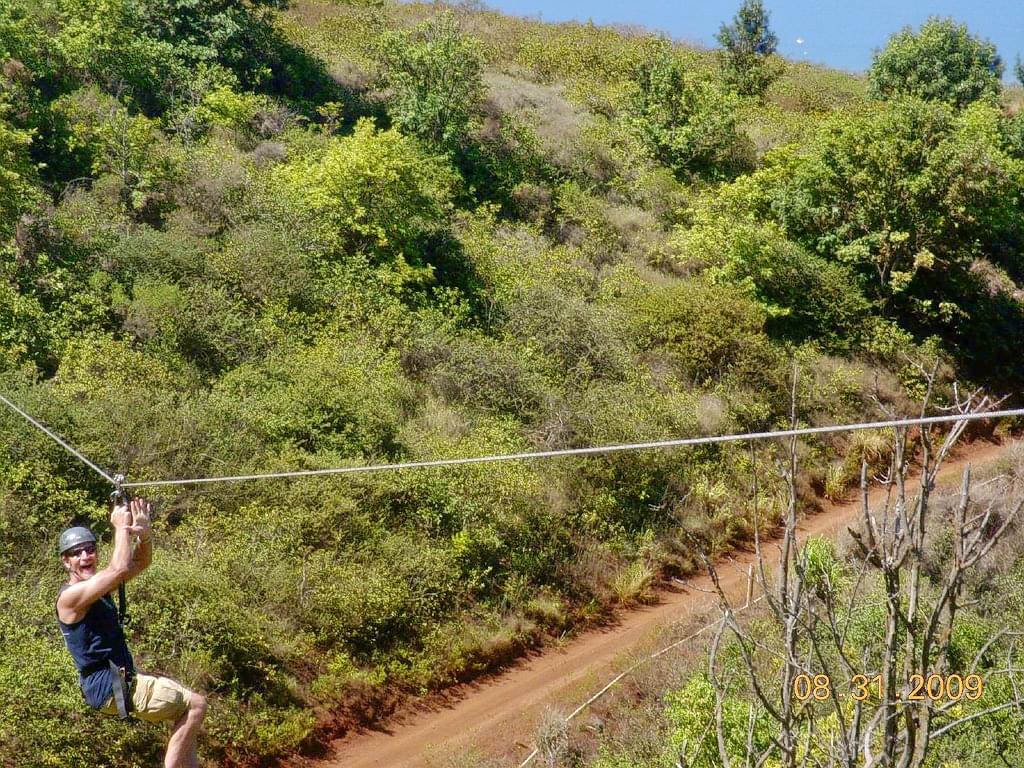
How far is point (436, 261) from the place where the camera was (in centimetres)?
1867

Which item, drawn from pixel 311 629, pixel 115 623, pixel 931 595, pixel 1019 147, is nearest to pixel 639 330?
pixel 931 595

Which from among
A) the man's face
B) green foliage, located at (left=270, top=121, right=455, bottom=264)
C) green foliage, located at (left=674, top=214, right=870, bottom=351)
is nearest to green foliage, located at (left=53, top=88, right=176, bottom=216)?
green foliage, located at (left=270, top=121, right=455, bottom=264)

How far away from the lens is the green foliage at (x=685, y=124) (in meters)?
25.6

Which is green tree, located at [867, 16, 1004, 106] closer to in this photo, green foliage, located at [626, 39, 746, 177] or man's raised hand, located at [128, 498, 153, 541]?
green foliage, located at [626, 39, 746, 177]

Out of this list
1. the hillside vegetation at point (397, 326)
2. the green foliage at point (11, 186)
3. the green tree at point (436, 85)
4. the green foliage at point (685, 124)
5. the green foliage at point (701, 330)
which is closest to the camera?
the hillside vegetation at point (397, 326)

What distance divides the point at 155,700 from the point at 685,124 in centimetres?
2446

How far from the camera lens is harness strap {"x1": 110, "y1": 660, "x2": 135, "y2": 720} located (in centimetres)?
466

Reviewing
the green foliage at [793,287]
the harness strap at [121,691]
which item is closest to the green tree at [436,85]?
the green foliage at [793,287]

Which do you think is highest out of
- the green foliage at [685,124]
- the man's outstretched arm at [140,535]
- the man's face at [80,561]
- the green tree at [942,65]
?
the green tree at [942,65]

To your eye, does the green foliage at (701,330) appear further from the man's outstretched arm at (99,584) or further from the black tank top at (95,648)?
the man's outstretched arm at (99,584)

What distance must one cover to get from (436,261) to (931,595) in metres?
11.8

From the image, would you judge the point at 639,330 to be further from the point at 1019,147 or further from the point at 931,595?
the point at 1019,147

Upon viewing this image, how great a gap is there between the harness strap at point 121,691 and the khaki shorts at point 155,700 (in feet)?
0.15

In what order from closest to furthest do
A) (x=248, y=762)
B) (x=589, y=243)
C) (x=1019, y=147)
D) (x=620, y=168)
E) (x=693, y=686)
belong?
1. (x=693, y=686)
2. (x=248, y=762)
3. (x=589, y=243)
4. (x=620, y=168)
5. (x=1019, y=147)
